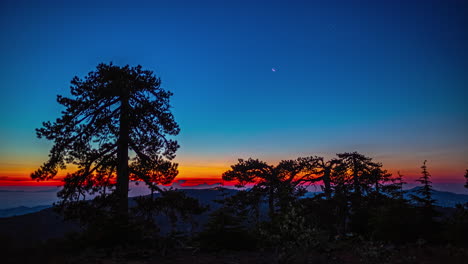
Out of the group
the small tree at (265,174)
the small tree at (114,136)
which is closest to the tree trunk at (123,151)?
the small tree at (114,136)

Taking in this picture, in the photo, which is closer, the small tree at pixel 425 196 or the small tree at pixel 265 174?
the small tree at pixel 425 196

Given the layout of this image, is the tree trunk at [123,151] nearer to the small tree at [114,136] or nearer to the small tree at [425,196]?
the small tree at [114,136]

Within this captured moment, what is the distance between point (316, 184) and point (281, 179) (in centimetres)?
325

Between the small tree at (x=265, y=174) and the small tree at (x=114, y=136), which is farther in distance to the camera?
the small tree at (x=265, y=174)

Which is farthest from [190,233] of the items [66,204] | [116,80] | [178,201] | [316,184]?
[316,184]

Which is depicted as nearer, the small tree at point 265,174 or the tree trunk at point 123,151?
the tree trunk at point 123,151

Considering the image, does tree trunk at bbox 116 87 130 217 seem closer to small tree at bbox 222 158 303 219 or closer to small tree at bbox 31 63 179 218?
small tree at bbox 31 63 179 218

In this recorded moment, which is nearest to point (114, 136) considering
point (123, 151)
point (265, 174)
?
point (123, 151)

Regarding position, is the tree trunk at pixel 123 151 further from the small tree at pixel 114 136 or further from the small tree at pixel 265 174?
the small tree at pixel 265 174

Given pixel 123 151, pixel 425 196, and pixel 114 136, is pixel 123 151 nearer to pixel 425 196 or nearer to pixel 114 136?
pixel 114 136

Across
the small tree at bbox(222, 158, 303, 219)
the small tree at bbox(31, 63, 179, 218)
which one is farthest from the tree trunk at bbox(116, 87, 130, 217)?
the small tree at bbox(222, 158, 303, 219)

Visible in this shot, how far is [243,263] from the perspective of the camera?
315 inches

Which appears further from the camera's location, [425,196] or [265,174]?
[265,174]

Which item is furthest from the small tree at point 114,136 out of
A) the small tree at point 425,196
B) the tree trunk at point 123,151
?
the small tree at point 425,196
